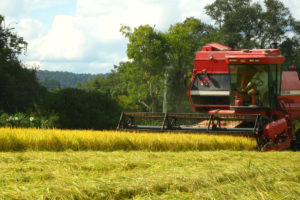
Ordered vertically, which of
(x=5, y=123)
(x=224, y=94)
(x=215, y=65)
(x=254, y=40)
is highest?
(x=254, y=40)

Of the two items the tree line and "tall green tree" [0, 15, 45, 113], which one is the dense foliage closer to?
the tree line

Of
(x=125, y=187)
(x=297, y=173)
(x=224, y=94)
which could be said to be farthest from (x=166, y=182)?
(x=224, y=94)

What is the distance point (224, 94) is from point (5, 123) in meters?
7.18

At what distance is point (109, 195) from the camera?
4.07 meters

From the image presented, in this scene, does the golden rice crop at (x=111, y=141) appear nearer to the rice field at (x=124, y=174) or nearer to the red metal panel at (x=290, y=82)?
the rice field at (x=124, y=174)

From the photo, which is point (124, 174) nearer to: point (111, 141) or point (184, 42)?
point (111, 141)

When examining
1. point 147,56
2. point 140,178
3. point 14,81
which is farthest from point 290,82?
point 147,56

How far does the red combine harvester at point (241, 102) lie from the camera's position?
985cm

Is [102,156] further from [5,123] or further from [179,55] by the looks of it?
[179,55]

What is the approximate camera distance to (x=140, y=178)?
15.3 feet

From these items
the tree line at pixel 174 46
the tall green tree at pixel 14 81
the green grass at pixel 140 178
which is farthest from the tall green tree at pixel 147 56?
the green grass at pixel 140 178

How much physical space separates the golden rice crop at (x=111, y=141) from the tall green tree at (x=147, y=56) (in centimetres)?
2685

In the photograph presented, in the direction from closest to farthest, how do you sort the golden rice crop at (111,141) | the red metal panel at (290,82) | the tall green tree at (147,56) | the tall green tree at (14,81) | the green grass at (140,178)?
the green grass at (140,178) → the golden rice crop at (111,141) → the red metal panel at (290,82) → the tall green tree at (14,81) → the tall green tree at (147,56)

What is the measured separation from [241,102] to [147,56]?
84.7 feet
